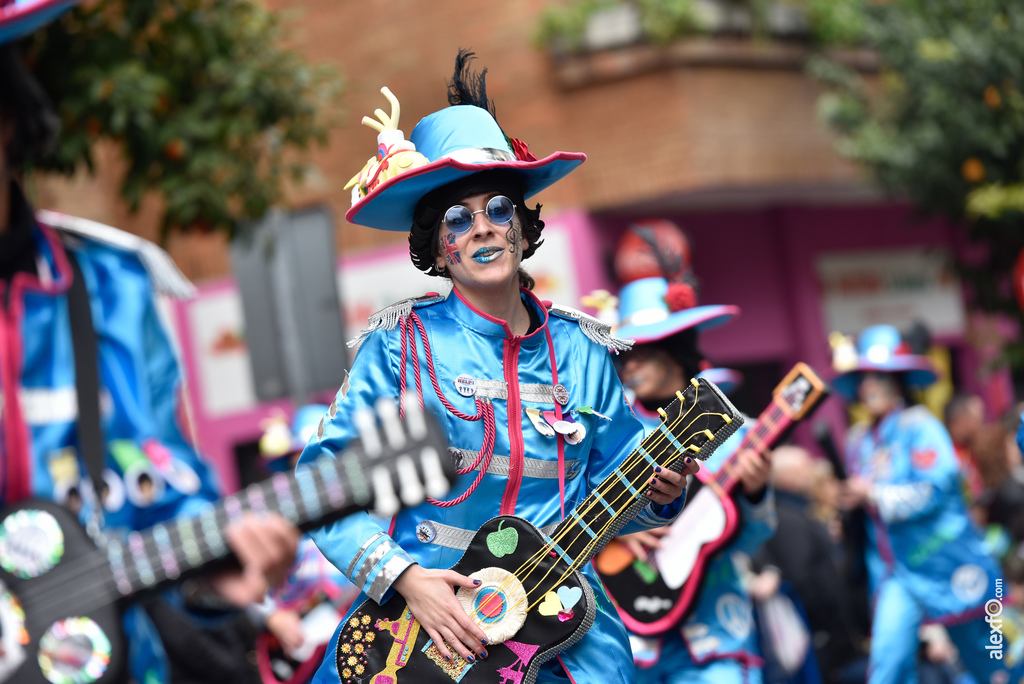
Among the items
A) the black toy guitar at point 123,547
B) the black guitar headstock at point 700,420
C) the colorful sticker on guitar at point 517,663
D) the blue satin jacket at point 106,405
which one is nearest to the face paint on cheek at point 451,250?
the black guitar headstock at point 700,420

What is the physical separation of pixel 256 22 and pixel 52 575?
217 inches

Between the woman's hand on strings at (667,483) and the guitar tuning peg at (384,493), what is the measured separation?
4.48 feet

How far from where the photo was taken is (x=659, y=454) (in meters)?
3.28

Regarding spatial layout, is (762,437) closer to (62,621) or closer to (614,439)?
(614,439)

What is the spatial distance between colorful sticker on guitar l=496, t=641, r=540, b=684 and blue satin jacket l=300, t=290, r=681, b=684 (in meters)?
0.18

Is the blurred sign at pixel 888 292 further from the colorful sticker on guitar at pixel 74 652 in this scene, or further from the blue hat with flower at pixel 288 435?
the colorful sticker on guitar at pixel 74 652

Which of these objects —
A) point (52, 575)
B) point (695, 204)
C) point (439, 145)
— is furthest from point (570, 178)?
point (52, 575)

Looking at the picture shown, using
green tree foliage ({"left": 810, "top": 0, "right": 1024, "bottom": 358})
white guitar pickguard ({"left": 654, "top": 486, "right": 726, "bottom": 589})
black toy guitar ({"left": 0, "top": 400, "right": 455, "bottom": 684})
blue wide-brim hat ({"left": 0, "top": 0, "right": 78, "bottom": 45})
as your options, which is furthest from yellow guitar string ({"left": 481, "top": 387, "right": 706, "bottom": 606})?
green tree foliage ({"left": 810, "top": 0, "right": 1024, "bottom": 358})

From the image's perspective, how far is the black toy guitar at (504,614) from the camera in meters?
2.94

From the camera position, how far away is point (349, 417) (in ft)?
9.90

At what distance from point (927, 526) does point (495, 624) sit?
5.09 metres

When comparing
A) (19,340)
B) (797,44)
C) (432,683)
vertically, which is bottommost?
(432,683)

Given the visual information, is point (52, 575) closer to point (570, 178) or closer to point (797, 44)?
point (570, 178)

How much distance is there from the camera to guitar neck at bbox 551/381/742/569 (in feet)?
10.5
